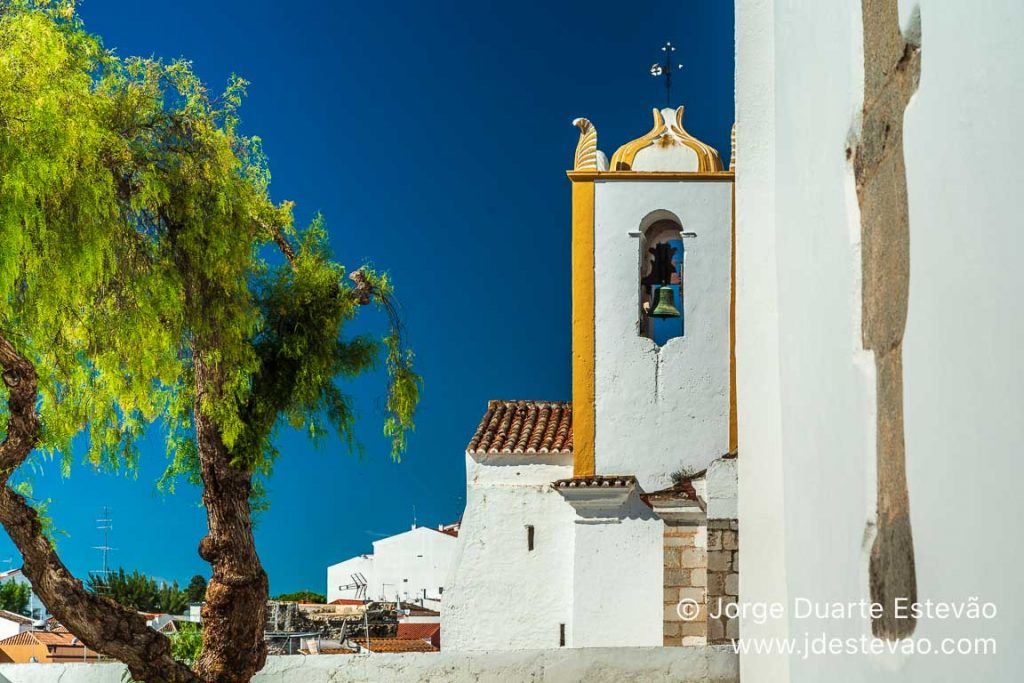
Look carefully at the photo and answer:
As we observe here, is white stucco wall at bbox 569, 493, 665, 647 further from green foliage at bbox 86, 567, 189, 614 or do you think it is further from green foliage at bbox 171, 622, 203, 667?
green foliage at bbox 86, 567, 189, 614

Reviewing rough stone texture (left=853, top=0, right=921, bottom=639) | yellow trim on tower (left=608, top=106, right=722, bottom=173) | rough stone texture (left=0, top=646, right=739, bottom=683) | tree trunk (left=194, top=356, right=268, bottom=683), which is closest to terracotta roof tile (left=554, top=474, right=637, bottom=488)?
yellow trim on tower (left=608, top=106, right=722, bottom=173)

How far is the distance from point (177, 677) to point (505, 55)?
46451 millimetres

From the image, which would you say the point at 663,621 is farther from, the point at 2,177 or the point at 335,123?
the point at 335,123

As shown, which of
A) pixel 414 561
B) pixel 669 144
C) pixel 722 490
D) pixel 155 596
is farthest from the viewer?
pixel 155 596

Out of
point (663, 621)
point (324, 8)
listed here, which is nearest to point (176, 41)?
point (324, 8)

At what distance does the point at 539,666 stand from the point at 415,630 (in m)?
17.9

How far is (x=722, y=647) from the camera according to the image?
6.70 metres

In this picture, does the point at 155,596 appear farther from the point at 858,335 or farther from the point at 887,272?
the point at 887,272

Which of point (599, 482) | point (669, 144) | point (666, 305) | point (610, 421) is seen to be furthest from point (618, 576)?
point (669, 144)

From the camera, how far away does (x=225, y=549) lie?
29.1 ft

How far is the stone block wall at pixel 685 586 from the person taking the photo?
12.0 metres

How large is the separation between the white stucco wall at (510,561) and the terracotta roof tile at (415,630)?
832cm

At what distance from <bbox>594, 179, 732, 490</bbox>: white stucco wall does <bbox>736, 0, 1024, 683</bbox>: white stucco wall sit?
11.5 m

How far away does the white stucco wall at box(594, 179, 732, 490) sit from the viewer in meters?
15.0
